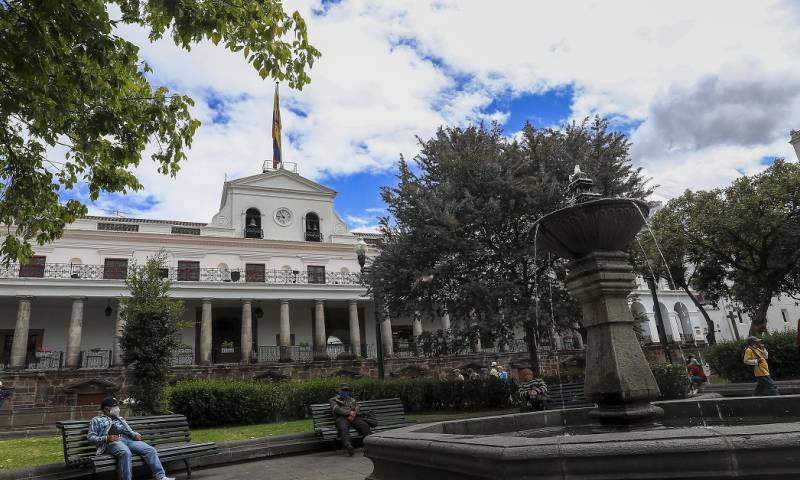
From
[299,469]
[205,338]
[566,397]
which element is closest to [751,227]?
[566,397]

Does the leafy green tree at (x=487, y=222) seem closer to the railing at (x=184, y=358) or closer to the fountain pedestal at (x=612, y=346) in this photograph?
the fountain pedestal at (x=612, y=346)

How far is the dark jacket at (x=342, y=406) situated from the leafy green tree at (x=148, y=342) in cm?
534

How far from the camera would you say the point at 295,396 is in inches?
545

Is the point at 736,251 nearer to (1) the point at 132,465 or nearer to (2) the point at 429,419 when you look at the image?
(2) the point at 429,419

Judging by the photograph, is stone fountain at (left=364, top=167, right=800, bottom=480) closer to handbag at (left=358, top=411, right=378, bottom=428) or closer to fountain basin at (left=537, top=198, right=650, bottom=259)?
fountain basin at (left=537, top=198, right=650, bottom=259)

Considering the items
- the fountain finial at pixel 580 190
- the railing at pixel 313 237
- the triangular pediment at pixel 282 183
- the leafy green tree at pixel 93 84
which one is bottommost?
the fountain finial at pixel 580 190

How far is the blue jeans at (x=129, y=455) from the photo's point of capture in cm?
600

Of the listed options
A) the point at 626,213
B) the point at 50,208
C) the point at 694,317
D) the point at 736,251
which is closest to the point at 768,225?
the point at 736,251

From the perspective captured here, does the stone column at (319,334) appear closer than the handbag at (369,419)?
No

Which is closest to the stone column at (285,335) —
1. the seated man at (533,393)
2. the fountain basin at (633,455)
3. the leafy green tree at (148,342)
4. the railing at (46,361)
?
the railing at (46,361)

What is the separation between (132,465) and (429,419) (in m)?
7.82

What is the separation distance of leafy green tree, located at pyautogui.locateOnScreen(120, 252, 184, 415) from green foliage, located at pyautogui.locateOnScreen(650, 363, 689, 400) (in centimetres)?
1190

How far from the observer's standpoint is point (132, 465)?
6.45 m

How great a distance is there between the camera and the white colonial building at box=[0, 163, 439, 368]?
82.2 feet
